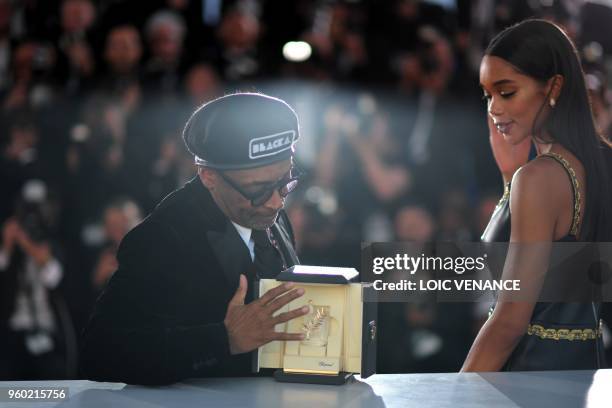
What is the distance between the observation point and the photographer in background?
11.8 feet

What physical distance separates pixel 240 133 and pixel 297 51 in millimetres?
2186

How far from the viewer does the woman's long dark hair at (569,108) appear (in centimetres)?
212

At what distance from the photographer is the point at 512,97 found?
2.25 meters

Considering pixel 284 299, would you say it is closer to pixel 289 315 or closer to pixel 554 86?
pixel 289 315

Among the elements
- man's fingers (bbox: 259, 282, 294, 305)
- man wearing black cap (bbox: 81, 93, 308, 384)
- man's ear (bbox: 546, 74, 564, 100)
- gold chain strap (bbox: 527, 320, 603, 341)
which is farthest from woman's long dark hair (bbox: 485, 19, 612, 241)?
man's fingers (bbox: 259, 282, 294, 305)

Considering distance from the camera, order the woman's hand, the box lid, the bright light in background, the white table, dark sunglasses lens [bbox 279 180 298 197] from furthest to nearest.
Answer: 1. the bright light in background
2. the woman's hand
3. dark sunglasses lens [bbox 279 180 298 197]
4. the box lid
5. the white table

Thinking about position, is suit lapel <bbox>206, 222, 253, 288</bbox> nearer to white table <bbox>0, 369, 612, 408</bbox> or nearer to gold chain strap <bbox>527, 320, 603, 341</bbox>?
white table <bbox>0, 369, 612, 408</bbox>

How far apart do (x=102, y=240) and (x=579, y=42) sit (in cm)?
241

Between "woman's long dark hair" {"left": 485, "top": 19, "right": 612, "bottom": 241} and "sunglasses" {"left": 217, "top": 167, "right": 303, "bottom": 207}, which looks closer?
"sunglasses" {"left": 217, "top": 167, "right": 303, "bottom": 207}

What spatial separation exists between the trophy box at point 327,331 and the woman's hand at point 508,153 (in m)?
1.00

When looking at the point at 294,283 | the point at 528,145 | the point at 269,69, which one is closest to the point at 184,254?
the point at 294,283

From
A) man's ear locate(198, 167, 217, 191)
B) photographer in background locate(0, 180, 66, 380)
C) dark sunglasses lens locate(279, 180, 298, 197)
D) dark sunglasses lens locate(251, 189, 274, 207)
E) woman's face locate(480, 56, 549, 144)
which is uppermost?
woman's face locate(480, 56, 549, 144)

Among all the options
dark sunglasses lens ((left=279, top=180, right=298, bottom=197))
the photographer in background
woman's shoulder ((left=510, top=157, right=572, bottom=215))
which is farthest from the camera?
the photographer in background

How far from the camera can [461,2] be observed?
425 centimetres
